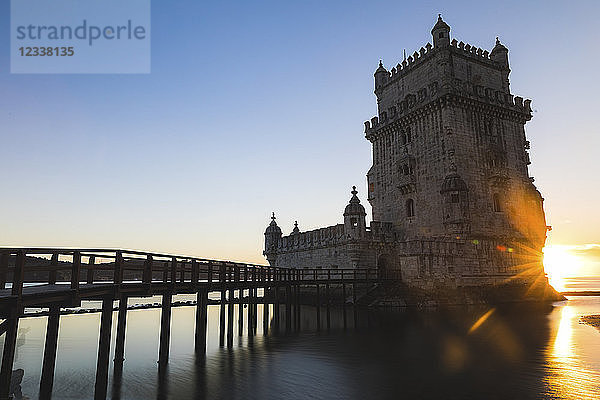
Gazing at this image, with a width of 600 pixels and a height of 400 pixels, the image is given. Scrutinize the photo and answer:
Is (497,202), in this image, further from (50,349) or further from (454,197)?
(50,349)

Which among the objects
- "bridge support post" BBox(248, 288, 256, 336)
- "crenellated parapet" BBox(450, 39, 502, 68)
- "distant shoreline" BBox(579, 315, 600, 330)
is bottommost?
"distant shoreline" BBox(579, 315, 600, 330)

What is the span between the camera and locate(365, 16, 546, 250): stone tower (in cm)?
3462

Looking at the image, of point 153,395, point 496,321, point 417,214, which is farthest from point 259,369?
point 417,214

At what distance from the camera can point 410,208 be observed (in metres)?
37.9

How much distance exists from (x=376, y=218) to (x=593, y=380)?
29081mm

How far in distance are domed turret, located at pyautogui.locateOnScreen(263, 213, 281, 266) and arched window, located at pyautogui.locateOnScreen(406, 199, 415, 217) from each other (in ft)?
59.2

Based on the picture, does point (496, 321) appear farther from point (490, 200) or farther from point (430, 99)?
point (430, 99)

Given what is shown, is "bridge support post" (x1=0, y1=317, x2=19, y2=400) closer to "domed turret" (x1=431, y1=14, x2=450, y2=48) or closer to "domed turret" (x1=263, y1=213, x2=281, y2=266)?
"domed turret" (x1=431, y1=14, x2=450, y2=48)

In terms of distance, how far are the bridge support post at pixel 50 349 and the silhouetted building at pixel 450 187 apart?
2596 centimetres

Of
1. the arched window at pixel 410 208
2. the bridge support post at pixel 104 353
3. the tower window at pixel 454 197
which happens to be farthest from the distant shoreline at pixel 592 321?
the bridge support post at pixel 104 353

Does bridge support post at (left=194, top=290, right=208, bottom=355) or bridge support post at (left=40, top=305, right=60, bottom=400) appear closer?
bridge support post at (left=40, top=305, right=60, bottom=400)

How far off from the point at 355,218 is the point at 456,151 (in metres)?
10.2

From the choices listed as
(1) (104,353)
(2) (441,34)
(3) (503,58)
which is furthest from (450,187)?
(1) (104,353)

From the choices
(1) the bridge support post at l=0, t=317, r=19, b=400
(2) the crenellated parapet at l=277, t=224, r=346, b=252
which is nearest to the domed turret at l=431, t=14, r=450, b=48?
(2) the crenellated parapet at l=277, t=224, r=346, b=252
